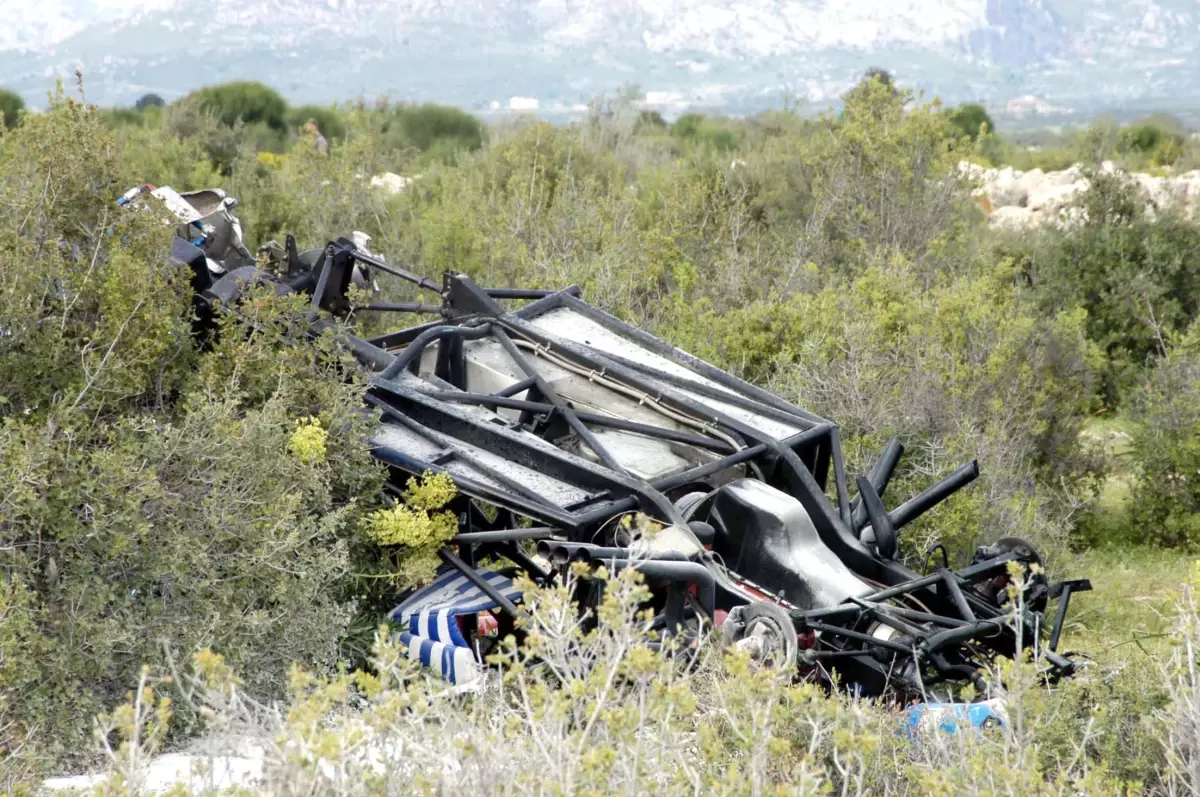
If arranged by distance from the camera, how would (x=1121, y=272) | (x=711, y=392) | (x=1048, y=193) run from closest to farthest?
(x=711, y=392) < (x=1121, y=272) < (x=1048, y=193)

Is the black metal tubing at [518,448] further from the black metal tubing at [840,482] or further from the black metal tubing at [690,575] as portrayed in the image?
the black metal tubing at [840,482]

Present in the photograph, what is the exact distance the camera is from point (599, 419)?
29.1 ft

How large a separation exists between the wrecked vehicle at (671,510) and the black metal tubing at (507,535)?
2 cm

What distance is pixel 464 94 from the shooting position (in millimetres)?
147250

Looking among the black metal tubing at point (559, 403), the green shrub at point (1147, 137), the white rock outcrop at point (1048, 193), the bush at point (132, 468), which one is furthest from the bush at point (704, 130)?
the bush at point (132, 468)

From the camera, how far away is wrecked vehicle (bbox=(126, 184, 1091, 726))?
722cm

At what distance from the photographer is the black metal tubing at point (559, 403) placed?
27.3 ft

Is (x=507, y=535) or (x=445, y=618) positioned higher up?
(x=507, y=535)

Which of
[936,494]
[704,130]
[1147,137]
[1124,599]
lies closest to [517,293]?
[936,494]

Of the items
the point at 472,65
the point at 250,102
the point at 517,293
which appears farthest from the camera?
the point at 472,65

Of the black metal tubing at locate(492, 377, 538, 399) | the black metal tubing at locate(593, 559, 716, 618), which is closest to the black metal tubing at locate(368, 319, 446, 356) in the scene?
the black metal tubing at locate(492, 377, 538, 399)

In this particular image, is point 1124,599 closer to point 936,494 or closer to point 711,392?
point 936,494

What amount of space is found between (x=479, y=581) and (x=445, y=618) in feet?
1.01

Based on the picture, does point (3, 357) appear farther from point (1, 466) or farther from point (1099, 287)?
point (1099, 287)
